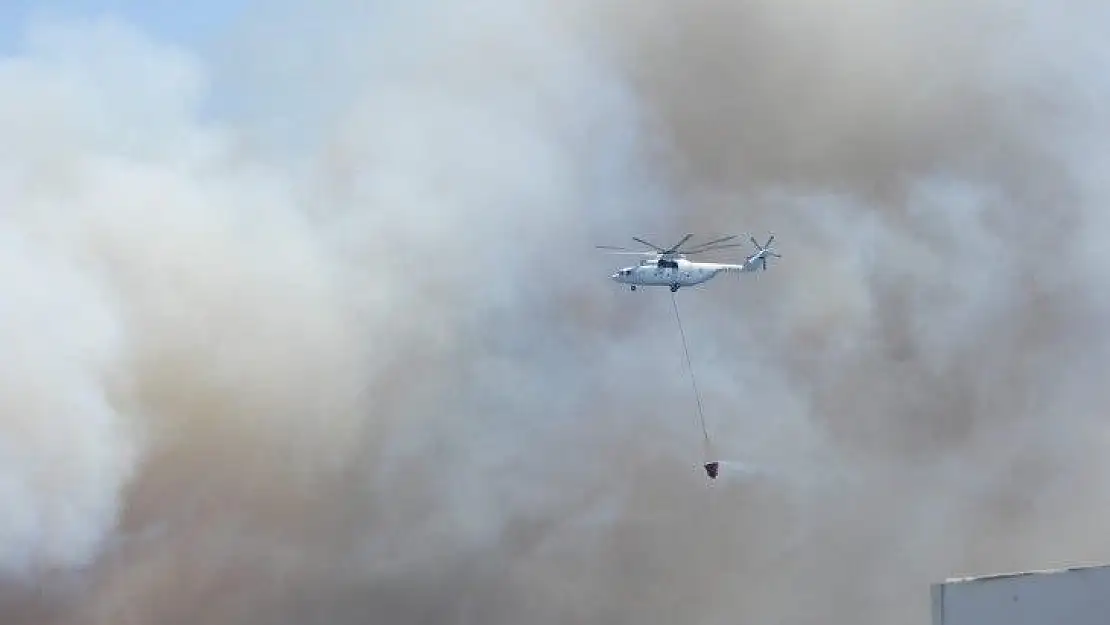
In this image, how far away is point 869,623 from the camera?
46344 millimetres

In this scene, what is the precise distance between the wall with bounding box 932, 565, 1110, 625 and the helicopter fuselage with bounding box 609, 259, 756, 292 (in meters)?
22.8

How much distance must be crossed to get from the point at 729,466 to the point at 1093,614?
92.5ft

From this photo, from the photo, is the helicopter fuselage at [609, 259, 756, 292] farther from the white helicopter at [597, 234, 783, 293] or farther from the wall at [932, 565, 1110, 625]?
the wall at [932, 565, 1110, 625]

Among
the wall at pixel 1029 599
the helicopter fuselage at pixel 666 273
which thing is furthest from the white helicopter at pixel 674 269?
the wall at pixel 1029 599

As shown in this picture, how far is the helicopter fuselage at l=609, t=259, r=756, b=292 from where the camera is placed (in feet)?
137

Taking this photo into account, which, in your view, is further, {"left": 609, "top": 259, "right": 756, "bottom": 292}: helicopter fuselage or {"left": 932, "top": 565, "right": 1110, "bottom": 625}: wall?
{"left": 609, "top": 259, "right": 756, "bottom": 292}: helicopter fuselage

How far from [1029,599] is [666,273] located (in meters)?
23.8

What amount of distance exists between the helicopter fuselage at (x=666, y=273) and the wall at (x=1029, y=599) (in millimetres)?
22753

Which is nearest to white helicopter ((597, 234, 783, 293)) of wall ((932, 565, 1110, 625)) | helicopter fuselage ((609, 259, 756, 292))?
helicopter fuselage ((609, 259, 756, 292))

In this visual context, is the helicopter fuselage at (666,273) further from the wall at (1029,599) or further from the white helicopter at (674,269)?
the wall at (1029,599)

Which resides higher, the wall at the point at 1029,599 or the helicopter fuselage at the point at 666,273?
the helicopter fuselage at the point at 666,273

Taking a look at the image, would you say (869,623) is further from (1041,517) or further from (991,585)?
(991,585)

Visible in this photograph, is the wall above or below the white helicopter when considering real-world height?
below

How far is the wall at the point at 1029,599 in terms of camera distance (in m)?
18.3
